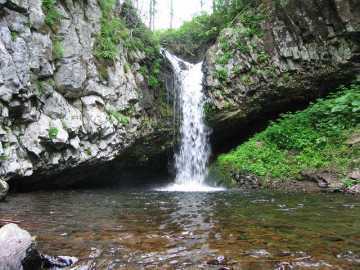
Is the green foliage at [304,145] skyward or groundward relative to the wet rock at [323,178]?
skyward

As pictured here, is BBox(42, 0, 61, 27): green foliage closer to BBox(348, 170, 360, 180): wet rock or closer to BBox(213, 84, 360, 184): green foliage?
BBox(213, 84, 360, 184): green foliage

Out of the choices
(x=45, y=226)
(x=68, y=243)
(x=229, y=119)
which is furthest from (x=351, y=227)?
(x=229, y=119)

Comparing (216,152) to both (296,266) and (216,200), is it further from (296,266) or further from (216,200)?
(296,266)

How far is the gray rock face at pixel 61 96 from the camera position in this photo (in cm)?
1015

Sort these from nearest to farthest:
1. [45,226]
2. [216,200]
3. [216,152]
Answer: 1. [45,226]
2. [216,200]
3. [216,152]

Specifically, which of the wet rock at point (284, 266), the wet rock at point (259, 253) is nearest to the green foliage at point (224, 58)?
the wet rock at point (259, 253)

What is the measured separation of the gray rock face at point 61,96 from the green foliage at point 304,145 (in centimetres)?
445

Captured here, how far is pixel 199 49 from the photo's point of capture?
20.8 meters

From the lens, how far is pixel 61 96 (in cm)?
1203

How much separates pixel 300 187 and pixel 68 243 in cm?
885

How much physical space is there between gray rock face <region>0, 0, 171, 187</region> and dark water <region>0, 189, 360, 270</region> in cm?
284

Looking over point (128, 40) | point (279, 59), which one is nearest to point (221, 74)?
point (279, 59)

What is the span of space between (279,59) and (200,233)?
466 inches

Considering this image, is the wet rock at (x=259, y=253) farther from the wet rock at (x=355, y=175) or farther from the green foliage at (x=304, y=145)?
the green foliage at (x=304, y=145)
